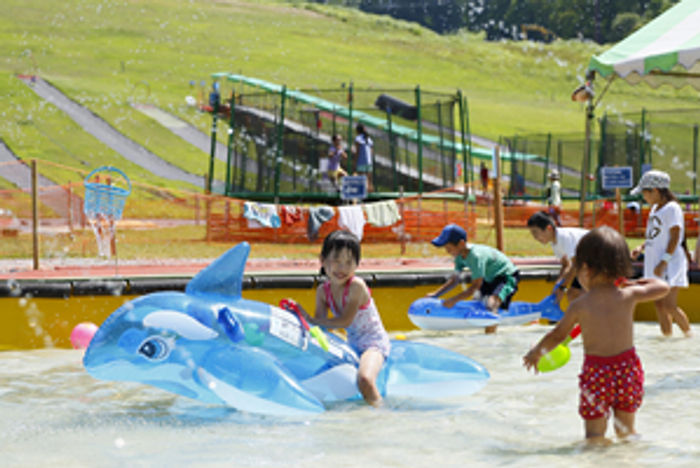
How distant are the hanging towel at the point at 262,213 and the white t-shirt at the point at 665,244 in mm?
5874

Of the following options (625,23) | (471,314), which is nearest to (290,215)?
(471,314)

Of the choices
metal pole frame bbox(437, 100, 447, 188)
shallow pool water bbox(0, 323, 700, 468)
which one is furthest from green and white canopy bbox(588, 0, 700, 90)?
metal pole frame bbox(437, 100, 447, 188)

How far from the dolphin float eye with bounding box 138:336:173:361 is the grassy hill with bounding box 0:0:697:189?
28.6 metres

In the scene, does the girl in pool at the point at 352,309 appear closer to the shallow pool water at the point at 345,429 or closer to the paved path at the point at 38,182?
the shallow pool water at the point at 345,429

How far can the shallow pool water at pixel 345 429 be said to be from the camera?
13.0ft

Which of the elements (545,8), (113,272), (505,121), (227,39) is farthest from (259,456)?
(545,8)

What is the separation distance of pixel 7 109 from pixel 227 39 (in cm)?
3366

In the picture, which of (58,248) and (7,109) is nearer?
(58,248)

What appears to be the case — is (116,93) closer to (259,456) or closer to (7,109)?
(7,109)

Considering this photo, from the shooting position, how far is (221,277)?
16.4 ft

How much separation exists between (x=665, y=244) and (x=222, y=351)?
4397 millimetres

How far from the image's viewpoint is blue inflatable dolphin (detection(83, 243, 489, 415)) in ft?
15.3

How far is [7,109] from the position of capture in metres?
43.8

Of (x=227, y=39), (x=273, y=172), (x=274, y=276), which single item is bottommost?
(x=274, y=276)
